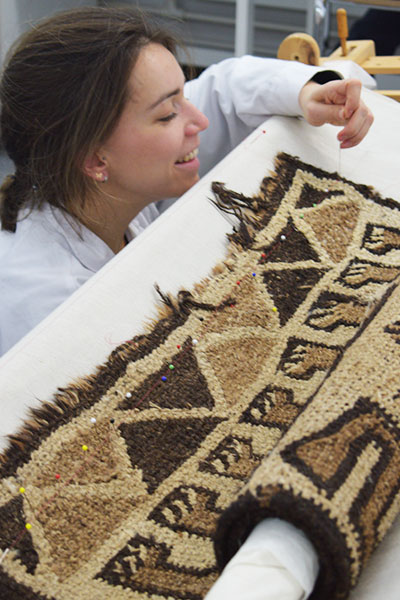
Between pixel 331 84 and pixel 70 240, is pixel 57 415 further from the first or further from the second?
pixel 331 84

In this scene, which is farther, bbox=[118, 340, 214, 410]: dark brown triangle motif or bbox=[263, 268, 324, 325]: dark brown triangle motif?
bbox=[263, 268, 324, 325]: dark brown triangle motif

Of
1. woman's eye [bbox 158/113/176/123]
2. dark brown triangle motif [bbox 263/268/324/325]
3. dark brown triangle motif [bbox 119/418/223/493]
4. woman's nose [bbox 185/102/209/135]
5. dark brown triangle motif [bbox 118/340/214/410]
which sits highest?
woman's eye [bbox 158/113/176/123]

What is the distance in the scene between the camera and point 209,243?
0.83 metres

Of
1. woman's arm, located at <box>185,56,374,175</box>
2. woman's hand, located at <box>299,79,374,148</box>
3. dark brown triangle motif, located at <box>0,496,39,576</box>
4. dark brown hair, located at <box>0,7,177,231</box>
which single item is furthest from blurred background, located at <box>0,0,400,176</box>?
dark brown triangle motif, located at <box>0,496,39,576</box>

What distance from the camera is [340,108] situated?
0.98m

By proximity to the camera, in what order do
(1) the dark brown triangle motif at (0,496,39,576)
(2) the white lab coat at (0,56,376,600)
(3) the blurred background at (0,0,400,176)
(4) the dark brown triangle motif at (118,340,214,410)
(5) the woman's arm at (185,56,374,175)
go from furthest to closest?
(3) the blurred background at (0,0,400,176) → (5) the woman's arm at (185,56,374,175) → (4) the dark brown triangle motif at (118,340,214,410) → (1) the dark brown triangle motif at (0,496,39,576) → (2) the white lab coat at (0,56,376,600)

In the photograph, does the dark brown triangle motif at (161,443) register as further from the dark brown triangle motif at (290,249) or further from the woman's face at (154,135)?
the woman's face at (154,135)

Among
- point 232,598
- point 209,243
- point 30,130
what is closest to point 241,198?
Answer: point 209,243

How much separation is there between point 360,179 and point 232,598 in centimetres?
69

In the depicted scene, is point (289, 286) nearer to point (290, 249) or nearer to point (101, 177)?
point (290, 249)

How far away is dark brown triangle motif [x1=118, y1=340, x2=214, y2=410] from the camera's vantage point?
67 centimetres

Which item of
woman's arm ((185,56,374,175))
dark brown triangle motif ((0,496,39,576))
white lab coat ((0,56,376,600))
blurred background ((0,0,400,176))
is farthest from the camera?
blurred background ((0,0,400,176))

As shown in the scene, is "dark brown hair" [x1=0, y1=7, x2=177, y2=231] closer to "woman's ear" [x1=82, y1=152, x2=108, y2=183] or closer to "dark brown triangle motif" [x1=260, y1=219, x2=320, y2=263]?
"woman's ear" [x1=82, y1=152, x2=108, y2=183]

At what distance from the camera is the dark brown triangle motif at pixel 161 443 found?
633 millimetres
